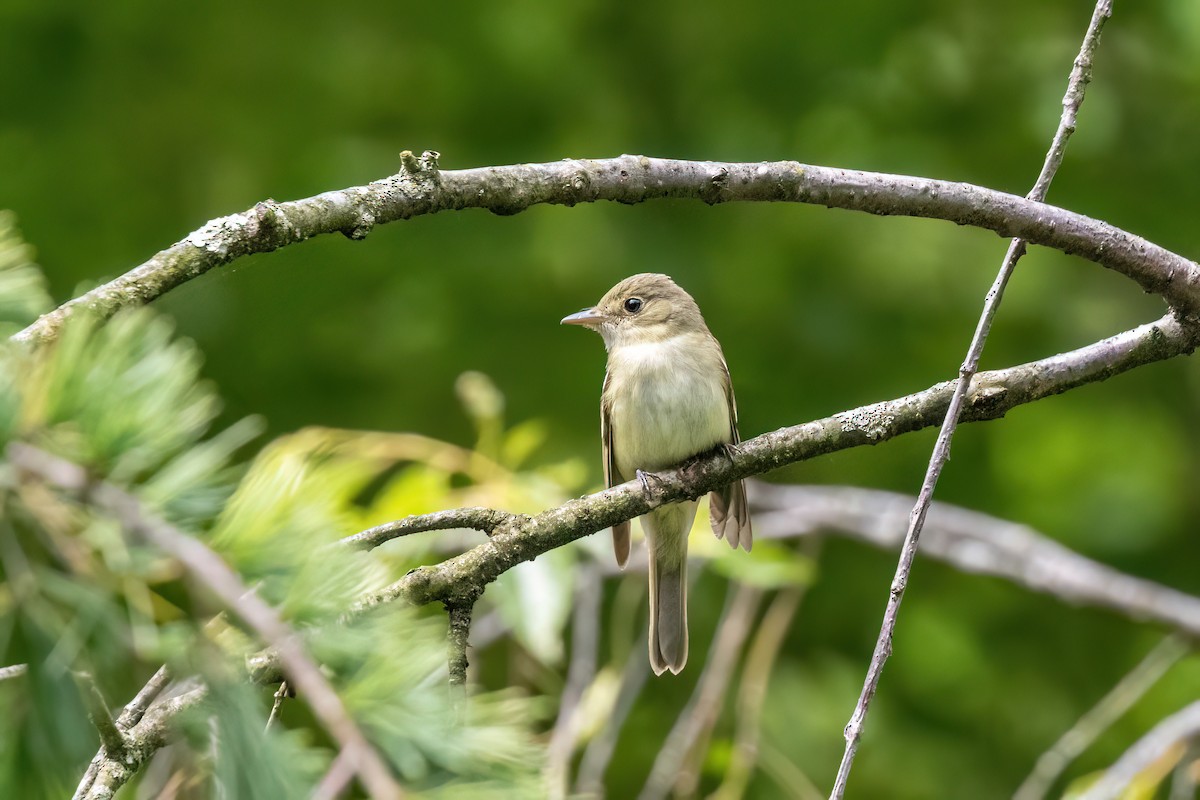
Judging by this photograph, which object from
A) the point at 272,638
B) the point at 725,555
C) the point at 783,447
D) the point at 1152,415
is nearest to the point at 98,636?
the point at 272,638

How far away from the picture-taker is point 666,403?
5.10 metres

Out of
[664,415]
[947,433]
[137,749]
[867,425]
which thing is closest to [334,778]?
[137,749]

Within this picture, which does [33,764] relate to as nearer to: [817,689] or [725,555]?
[725,555]

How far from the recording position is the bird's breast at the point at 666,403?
5.04 m

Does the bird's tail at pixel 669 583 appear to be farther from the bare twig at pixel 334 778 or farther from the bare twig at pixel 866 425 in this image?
the bare twig at pixel 334 778

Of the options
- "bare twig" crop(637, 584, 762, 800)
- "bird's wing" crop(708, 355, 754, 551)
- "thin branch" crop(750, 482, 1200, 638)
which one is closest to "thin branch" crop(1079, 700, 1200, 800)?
"thin branch" crop(750, 482, 1200, 638)

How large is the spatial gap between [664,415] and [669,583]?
994 millimetres

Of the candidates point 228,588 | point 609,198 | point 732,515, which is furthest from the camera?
point 732,515

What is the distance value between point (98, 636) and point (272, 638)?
17 cm

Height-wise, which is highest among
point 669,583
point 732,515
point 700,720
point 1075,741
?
point 732,515

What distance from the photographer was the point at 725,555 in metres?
4.89

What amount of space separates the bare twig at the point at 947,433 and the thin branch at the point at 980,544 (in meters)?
3.17

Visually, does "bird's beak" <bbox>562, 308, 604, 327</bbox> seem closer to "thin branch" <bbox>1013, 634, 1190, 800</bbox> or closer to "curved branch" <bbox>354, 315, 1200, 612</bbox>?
"curved branch" <bbox>354, 315, 1200, 612</bbox>

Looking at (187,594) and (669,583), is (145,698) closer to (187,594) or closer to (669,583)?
(187,594)
